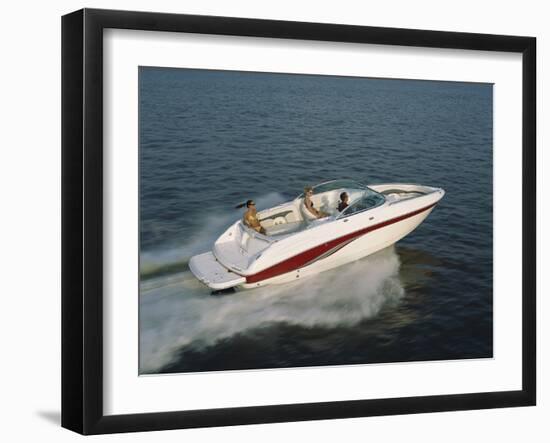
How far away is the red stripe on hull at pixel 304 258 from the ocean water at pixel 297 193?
0.15m

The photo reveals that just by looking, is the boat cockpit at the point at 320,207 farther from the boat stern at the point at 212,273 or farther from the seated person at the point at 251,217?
the boat stern at the point at 212,273

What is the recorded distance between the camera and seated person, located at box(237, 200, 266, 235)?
9781 millimetres

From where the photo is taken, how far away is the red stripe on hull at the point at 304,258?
977 cm

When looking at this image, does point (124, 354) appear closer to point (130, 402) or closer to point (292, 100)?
point (130, 402)

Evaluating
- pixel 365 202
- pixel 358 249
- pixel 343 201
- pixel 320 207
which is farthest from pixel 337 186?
pixel 358 249

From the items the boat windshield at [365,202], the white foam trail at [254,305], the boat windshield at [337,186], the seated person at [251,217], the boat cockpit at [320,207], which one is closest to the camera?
the white foam trail at [254,305]

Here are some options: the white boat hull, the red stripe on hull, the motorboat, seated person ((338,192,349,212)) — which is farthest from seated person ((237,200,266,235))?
seated person ((338,192,349,212))

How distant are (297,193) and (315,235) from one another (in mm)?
456

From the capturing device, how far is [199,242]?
31.4 feet

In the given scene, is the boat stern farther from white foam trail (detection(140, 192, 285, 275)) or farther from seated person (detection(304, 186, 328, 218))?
seated person (detection(304, 186, 328, 218))

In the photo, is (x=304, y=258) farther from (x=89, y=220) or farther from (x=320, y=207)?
(x=89, y=220)

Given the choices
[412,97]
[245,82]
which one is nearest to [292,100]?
[245,82]

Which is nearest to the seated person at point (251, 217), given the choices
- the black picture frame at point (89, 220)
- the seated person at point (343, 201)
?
the seated person at point (343, 201)

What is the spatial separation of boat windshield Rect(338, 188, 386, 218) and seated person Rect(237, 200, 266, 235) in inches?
36.1
